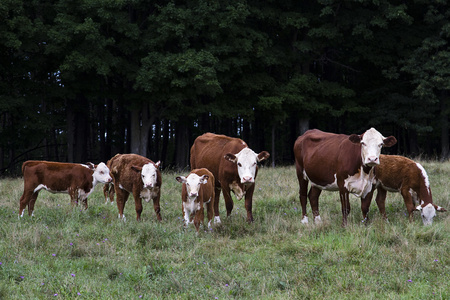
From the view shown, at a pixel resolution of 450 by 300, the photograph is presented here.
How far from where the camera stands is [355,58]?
82.3 ft

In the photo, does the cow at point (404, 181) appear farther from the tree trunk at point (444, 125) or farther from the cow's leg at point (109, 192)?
the tree trunk at point (444, 125)

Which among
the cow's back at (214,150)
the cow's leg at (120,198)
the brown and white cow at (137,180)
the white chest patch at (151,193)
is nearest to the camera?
the brown and white cow at (137,180)

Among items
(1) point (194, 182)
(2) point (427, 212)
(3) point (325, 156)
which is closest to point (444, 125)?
(2) point (427, 212)

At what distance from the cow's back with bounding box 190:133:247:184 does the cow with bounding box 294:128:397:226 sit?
132 centimetres

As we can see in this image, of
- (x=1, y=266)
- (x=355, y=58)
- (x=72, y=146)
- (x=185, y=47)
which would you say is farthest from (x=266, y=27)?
(x=1, y=266)

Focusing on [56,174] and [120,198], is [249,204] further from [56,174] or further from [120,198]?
[56,174]

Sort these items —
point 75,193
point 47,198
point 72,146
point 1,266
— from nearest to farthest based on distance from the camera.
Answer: point 1,266 < point 75,193 < point 47,198 < point 72,146

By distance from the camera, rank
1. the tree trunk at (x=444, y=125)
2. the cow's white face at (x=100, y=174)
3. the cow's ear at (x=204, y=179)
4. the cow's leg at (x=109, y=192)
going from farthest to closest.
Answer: the tree trunk at (x=444, y=125)
the cow's leg at (x=109, y=192)
the cow's white face at (x=100, y=174)
the cow's ear at (x=204, y=179)

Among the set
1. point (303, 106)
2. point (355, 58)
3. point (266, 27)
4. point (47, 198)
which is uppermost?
point (266, 27)

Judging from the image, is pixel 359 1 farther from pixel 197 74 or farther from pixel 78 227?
pixel 78 227

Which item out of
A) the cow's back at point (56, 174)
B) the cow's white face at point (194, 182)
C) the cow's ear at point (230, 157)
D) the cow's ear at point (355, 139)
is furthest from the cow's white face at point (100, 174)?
the cow's ear at point (355, 139)

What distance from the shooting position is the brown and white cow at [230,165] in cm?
890

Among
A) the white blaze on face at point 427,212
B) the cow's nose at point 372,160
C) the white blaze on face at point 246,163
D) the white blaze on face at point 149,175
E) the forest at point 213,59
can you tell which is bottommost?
the white blaze on face at point 427,212

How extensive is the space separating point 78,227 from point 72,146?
1650cm
